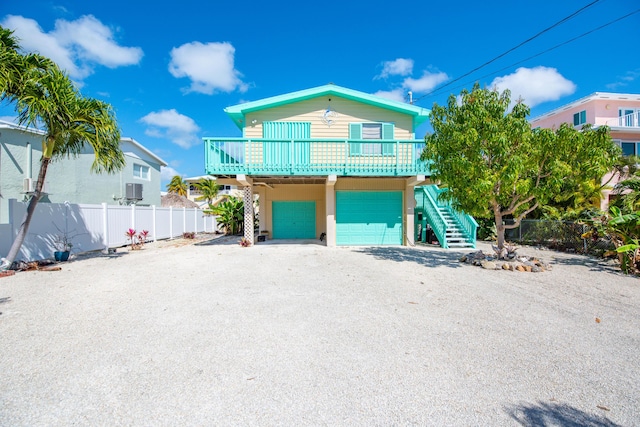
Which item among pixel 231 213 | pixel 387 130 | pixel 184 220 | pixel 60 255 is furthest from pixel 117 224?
pixel 387 130

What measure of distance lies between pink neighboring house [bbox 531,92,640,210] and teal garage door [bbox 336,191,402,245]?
54.0 feet

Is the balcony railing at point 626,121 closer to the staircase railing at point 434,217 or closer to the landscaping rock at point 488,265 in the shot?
the staircase railing at point 434,217

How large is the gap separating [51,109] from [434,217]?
1279 cm

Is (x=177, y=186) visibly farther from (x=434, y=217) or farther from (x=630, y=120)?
(x=630, y=120)

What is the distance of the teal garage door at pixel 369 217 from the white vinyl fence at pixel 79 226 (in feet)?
28.7

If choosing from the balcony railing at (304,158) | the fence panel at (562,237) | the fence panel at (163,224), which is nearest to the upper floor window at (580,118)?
the fence panel at (562,237)

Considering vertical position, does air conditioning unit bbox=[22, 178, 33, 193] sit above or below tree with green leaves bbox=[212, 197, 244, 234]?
above

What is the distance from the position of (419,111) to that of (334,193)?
16.7 ft

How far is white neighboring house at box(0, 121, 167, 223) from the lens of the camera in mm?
13789

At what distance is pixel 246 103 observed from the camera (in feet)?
43.8

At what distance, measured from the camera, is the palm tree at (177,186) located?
39684 mm

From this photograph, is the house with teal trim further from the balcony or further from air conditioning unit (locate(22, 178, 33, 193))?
the balcony

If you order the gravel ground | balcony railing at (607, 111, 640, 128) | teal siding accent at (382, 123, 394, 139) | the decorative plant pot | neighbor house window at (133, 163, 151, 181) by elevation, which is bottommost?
the gravel ground

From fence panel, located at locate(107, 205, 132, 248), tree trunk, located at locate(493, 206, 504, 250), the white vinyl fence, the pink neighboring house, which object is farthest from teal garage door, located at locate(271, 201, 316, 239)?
the pink neighboring house
